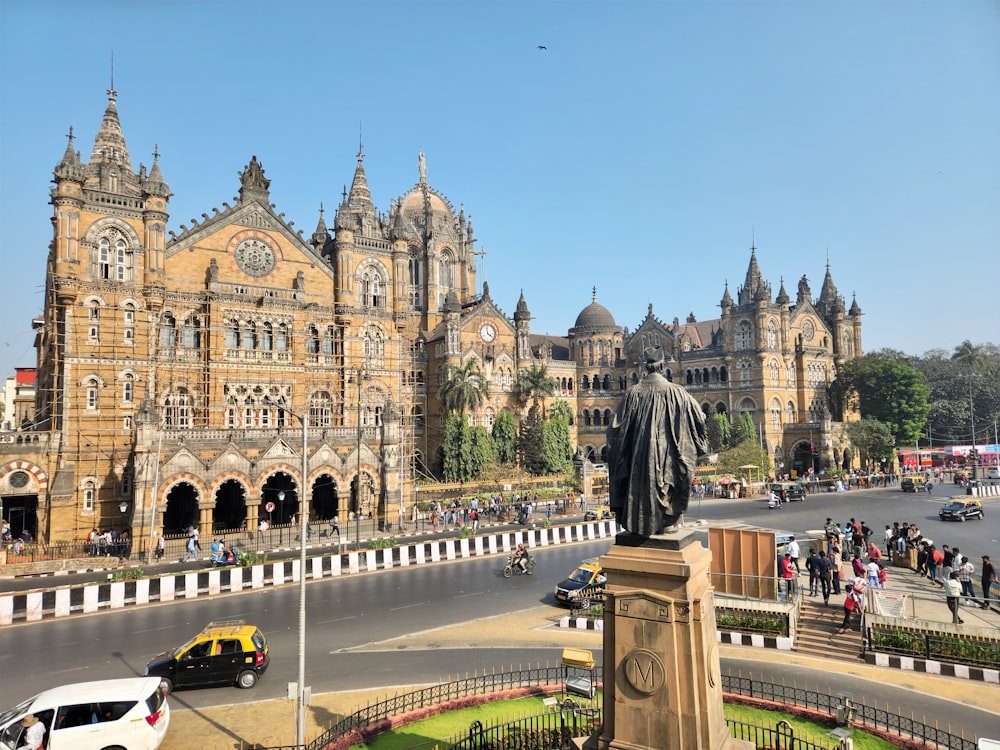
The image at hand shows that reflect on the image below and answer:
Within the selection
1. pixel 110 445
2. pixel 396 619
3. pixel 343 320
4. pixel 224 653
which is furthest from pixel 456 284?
pixel 224 653

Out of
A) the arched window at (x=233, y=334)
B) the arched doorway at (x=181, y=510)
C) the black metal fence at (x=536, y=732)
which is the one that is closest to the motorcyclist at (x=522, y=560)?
the black metal fence at (x=536, y=732)

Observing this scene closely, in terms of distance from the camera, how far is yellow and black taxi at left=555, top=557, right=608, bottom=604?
2109cm

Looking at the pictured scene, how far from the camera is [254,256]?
4256 cm

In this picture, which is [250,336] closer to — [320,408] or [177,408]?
[177,408]

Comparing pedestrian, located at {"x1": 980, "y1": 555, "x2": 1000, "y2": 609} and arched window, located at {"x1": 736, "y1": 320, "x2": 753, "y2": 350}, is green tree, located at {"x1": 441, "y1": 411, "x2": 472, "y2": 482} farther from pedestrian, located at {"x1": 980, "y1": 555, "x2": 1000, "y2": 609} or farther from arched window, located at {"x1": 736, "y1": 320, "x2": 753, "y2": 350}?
pedestrian, located at {"x1": 980, "y1": 555, "x2": 1000, "y2": 609}

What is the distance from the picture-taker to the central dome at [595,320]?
7444 centimetres

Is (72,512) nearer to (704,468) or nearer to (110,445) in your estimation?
(110,445)

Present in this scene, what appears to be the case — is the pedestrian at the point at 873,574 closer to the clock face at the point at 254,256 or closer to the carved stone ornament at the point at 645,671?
the carved stone ornament at the point at 645,671

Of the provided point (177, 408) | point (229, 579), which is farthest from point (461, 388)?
point (229, 579)

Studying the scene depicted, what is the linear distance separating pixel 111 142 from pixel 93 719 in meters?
41.0

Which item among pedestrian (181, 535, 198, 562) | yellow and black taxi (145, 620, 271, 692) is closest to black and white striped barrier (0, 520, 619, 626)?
pedestrian (181, 535, 198, 562)

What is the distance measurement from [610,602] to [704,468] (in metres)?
55.7

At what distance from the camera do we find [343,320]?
45188 mm

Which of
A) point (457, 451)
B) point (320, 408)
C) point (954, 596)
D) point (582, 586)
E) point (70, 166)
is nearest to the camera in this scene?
point (954, 596)
